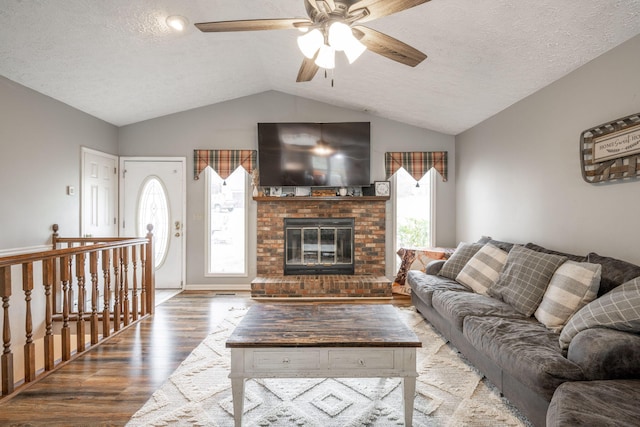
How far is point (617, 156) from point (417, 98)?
85.0 inches

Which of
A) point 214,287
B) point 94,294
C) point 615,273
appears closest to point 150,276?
point 94,294

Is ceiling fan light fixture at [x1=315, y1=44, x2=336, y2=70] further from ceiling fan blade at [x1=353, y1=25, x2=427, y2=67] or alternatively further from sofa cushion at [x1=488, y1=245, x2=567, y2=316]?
sofa cushion at [x1=488, y1=245, x2=567, y2=316]

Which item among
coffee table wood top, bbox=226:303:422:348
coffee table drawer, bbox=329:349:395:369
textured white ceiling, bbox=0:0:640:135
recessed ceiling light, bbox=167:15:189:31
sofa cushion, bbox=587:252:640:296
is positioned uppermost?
recessed ceiling light, bbox=167:15:189:31

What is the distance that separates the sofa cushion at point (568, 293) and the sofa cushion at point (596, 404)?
2.07 ft

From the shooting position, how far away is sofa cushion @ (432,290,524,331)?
2.44 m

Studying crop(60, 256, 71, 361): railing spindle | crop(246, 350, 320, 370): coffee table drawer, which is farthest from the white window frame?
crop(60, 256, 71, 361): railing spindle

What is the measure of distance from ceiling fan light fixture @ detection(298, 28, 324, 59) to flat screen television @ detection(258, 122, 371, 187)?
289cm

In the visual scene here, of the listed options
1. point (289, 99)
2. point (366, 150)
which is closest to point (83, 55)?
point (289, 99)

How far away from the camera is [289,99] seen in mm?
5020

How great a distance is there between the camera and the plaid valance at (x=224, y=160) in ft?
16.3

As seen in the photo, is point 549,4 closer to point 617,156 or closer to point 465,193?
point 617,156

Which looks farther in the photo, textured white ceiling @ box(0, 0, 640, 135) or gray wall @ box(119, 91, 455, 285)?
gray wall @ box(119, 91, 455, 285)

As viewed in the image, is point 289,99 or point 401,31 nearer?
point 401,31

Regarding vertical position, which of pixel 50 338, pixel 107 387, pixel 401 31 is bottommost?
pixel 107 387
